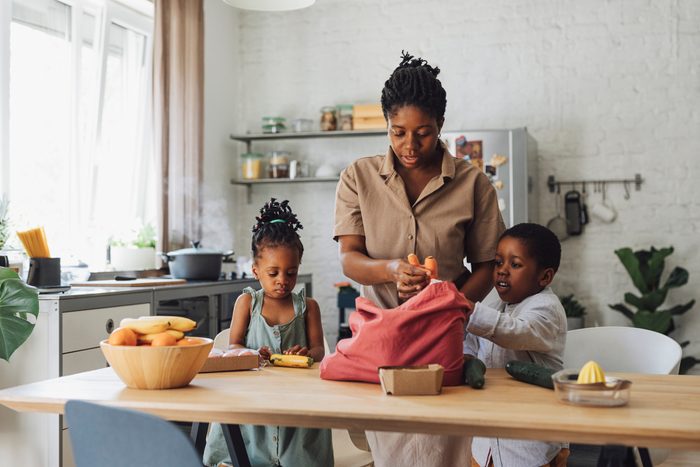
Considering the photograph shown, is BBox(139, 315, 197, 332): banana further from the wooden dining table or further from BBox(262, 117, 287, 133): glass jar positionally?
BBox(262, 117, 287, 133): glass jar

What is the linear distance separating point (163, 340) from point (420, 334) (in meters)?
0.49

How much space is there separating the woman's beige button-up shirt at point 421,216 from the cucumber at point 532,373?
1.47 ft

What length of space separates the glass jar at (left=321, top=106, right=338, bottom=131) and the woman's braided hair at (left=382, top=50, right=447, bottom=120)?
3444 millimetres

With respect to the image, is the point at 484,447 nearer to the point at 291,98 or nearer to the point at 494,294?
the point at 494,294

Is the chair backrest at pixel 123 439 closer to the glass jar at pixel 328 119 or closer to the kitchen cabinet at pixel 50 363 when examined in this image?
the kitchen cabinet at pixel 50 363

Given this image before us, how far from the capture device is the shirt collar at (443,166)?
1.90 m

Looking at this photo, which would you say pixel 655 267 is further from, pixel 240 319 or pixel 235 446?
pixel 235 446

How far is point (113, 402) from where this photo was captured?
1360 mm

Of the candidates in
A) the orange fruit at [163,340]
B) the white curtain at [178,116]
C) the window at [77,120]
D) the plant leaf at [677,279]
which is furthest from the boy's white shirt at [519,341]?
the plant leaf at [677,279]

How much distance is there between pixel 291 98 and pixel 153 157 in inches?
55.9

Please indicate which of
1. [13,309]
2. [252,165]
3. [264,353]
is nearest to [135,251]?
[252,165]

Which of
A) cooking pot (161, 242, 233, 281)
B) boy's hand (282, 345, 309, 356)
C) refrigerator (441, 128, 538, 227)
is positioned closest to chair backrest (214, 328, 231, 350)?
boy's hand (282, 345, 309, 356)

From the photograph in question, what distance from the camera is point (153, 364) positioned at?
4.76ft

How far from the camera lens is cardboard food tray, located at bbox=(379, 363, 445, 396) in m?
1.38
